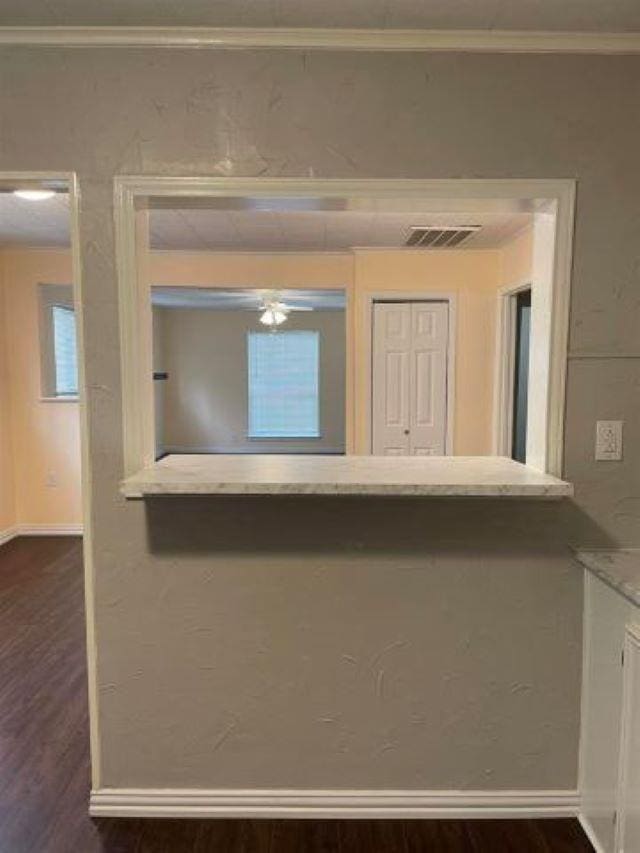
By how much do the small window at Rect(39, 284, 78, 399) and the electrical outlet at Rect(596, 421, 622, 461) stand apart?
408 cm

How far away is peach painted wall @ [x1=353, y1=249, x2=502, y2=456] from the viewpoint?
4.45m

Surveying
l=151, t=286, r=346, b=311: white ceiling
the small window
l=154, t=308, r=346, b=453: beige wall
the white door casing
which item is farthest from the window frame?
l=154, t=308, r=346, b=453: beige wall

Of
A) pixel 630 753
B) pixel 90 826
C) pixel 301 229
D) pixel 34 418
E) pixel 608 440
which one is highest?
pixel 301 229

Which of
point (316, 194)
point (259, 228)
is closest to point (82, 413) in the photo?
point (316, 194)

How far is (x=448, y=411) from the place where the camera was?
4582 mm

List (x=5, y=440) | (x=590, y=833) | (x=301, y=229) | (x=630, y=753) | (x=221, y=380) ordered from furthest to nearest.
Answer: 1. (x=221, y=380)
2. (x=5, y=440)
3. (x=301, y=229)
4. (x=590, y=833)
5. (x=630, y=753)

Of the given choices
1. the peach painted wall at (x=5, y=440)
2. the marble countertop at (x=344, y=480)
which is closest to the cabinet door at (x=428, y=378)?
the marble countertop at (x=344, y=480)

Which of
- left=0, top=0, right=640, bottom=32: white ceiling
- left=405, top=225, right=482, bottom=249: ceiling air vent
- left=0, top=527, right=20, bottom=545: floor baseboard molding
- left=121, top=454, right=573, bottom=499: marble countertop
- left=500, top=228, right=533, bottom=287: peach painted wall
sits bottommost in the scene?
left=0, top=527, right=20, bottom=545: floor baseboard molding

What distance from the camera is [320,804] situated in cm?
194

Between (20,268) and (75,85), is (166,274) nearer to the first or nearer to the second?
(20,268)

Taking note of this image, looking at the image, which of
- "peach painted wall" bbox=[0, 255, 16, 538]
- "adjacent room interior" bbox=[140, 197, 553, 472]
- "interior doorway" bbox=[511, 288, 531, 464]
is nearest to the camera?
Result: "adjacent room interior" bbox=[140, 197, 553, 472]

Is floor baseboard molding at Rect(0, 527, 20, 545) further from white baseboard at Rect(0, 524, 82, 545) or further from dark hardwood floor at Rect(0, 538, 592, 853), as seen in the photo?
dark hardwood floor at Rect(0, 538, 592, 853)

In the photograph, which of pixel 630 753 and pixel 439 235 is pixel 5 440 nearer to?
pixel 439 235

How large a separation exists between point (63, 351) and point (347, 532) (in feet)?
13.7
